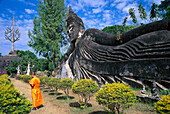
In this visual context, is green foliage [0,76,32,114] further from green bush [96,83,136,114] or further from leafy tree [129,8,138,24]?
leafy tree [129,8,138,24]

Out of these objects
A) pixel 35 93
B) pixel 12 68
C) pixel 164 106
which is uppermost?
pixel 12 68

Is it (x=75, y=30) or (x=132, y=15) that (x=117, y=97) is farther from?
(x=132, y=15)

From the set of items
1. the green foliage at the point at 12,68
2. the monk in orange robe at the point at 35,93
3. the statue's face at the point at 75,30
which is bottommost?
the monk in orange robe at the point at 35,93

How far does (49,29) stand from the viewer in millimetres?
16281

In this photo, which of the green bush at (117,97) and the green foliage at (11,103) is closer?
the green foliage at (11,103)

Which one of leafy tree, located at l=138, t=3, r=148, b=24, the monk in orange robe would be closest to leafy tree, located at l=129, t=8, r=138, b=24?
leafy tree, located at l=138, t=3, r=148, b=24

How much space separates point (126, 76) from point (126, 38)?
181 cm

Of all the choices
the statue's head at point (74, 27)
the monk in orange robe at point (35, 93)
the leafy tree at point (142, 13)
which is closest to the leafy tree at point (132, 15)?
the leafy tree at point (142, 13)

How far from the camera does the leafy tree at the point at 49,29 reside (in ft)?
52.6

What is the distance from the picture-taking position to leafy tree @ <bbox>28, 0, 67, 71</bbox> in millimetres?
16047

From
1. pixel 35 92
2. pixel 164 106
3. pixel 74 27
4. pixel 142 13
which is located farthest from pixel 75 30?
pixel 142 13

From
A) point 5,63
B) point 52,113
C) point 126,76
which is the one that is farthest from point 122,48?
point 5,63

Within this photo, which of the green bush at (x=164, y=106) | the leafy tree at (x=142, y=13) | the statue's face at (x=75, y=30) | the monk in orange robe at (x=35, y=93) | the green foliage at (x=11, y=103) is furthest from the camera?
the leafy tree at (x=142, y=13)

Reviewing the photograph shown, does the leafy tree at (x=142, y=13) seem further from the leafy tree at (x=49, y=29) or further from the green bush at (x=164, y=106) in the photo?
the green bush at (x=164, y=106)
